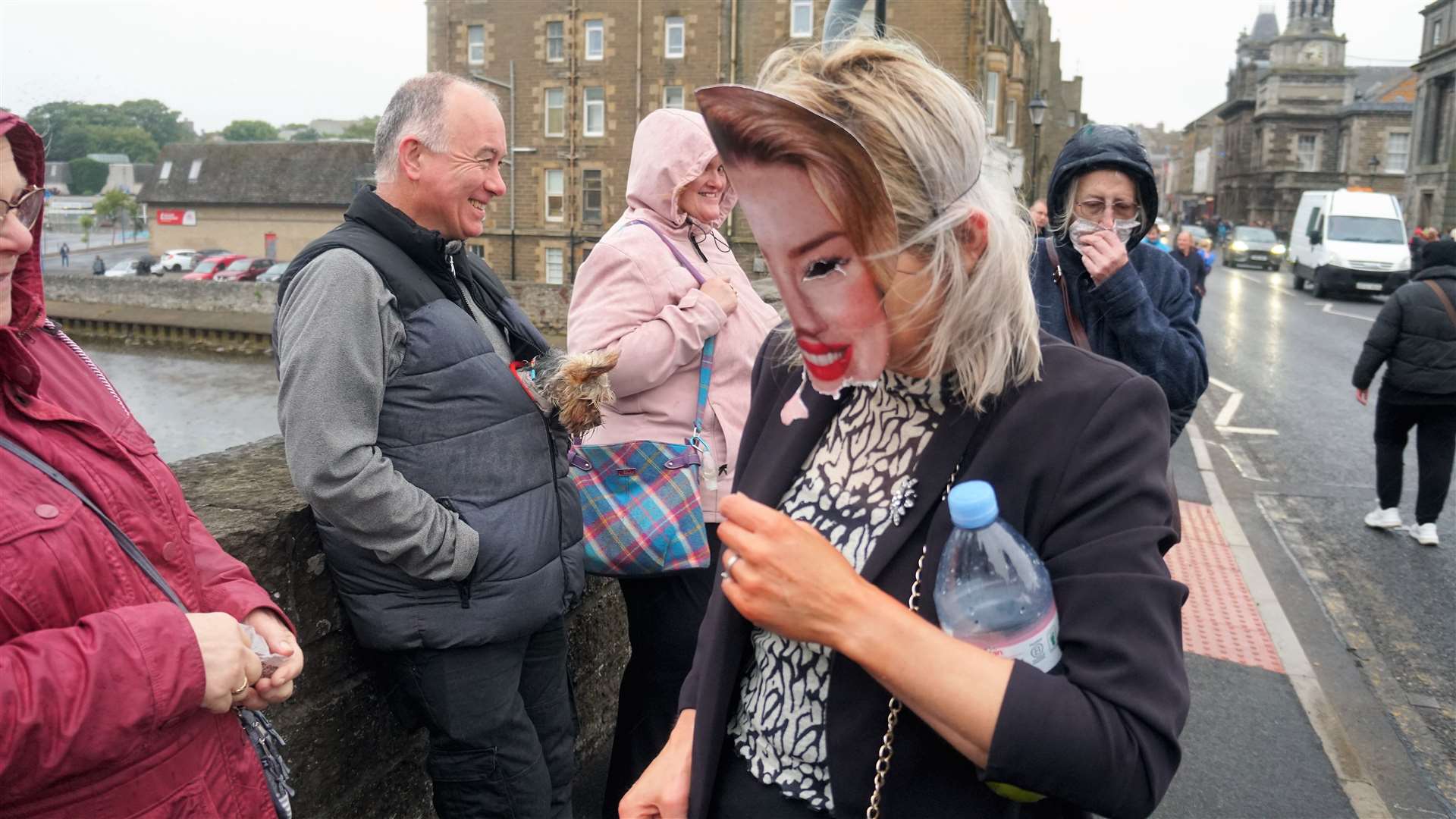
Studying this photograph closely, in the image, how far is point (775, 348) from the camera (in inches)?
71.1

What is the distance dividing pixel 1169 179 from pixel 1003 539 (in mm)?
135172

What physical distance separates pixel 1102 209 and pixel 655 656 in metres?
1.92

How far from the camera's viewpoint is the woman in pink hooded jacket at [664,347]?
9.62ft

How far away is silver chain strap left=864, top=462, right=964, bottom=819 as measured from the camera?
1.34m

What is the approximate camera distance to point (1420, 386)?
22.3 feet

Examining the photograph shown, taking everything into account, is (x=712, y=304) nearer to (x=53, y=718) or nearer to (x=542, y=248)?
(x=53, y=718)

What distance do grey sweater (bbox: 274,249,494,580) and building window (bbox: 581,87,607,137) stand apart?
40.4 m

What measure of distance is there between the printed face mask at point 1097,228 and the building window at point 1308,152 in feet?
247

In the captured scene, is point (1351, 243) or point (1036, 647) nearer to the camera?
point (1036, 647)

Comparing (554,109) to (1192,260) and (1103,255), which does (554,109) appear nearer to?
(1192,260)

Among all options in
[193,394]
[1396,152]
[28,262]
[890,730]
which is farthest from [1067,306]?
[1396,152]

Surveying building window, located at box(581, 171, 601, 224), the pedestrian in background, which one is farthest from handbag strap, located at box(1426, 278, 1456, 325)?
building window, located at box(581, 171, 601, 224)

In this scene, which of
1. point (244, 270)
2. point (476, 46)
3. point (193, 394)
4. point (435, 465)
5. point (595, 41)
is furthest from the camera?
point (244, 270)

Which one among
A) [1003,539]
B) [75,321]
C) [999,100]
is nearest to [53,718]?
[1003,539]
